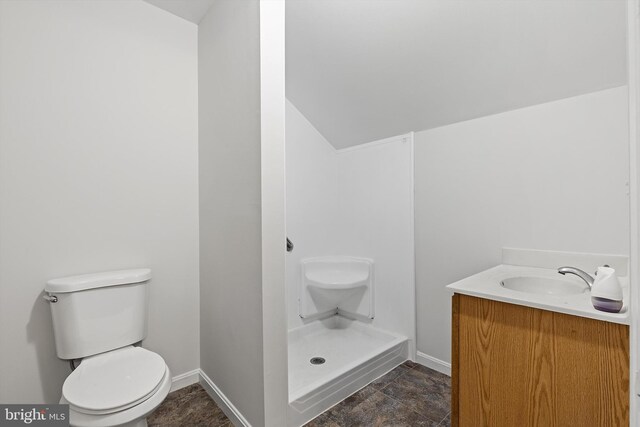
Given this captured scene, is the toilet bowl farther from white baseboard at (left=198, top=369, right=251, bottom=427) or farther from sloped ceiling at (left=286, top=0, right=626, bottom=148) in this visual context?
sloped ceiling at (left=286, top=0, right=626, bottom=148)

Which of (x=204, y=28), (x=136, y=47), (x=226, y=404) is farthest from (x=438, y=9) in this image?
(x=226, y=404)

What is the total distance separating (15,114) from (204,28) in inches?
43.6

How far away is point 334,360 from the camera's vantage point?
7.04ft

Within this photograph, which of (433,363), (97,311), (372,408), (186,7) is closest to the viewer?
(97,311)

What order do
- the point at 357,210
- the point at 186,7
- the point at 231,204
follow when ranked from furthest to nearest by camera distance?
1. the point at 357,210
2. the point at 186,7
3. the point at 231,204

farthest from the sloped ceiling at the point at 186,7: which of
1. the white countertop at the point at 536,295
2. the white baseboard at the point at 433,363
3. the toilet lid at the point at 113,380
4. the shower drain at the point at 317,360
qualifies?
the white baseboard at the point at 433,363

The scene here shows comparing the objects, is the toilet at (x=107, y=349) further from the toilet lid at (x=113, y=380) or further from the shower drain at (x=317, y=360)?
the shower drain at (x=317, y=360)

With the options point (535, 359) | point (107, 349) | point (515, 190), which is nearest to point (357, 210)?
point (515, 190)

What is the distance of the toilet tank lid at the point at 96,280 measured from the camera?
1399 mm

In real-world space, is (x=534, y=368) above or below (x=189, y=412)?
above

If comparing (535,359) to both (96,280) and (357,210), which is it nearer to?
(357,210)

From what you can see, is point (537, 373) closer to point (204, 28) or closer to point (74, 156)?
point (74, 156)

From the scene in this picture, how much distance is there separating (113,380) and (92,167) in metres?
1.09

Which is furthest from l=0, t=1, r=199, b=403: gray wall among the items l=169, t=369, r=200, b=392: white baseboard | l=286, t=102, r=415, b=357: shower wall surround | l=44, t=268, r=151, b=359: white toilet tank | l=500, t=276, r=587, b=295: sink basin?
l=500, t=276, r=587, b=295: sink basin
